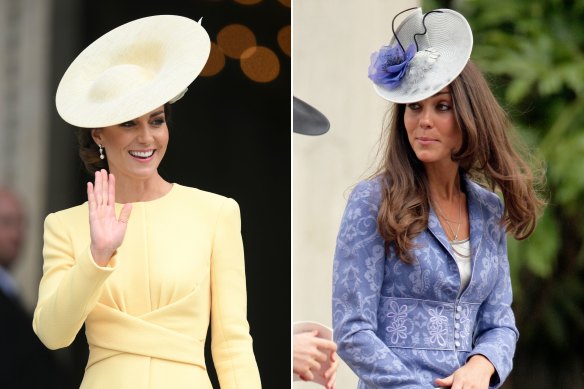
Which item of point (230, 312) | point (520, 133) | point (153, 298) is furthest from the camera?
point (520, 133)

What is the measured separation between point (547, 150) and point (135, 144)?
2.35 metres

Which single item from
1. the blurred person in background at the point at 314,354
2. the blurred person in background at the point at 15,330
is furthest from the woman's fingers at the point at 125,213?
the blurred person in background at the point at 314,354

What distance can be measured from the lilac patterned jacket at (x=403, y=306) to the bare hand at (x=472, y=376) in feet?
0.07

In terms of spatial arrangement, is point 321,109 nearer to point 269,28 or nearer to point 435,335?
point 269,28

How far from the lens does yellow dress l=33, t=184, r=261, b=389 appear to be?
289 cm

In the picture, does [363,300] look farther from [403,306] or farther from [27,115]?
[27,115]

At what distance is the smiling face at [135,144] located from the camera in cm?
300

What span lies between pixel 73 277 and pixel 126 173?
0.32 meters

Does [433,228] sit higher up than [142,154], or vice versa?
[142,154]

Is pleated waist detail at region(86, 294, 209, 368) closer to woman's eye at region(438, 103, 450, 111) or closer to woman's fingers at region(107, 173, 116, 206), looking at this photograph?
woman's fingers at region(107, 173, 116, 206)

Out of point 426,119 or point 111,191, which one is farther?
point 426,119

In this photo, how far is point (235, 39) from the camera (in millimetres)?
3266

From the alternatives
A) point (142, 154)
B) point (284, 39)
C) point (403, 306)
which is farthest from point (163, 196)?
point (403, 306)

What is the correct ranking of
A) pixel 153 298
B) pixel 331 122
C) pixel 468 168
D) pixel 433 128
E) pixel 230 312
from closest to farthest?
pixel 153 298 → pixel 230 312 → pixel 433 128 → pixel 468 168 → pixel 331 122
